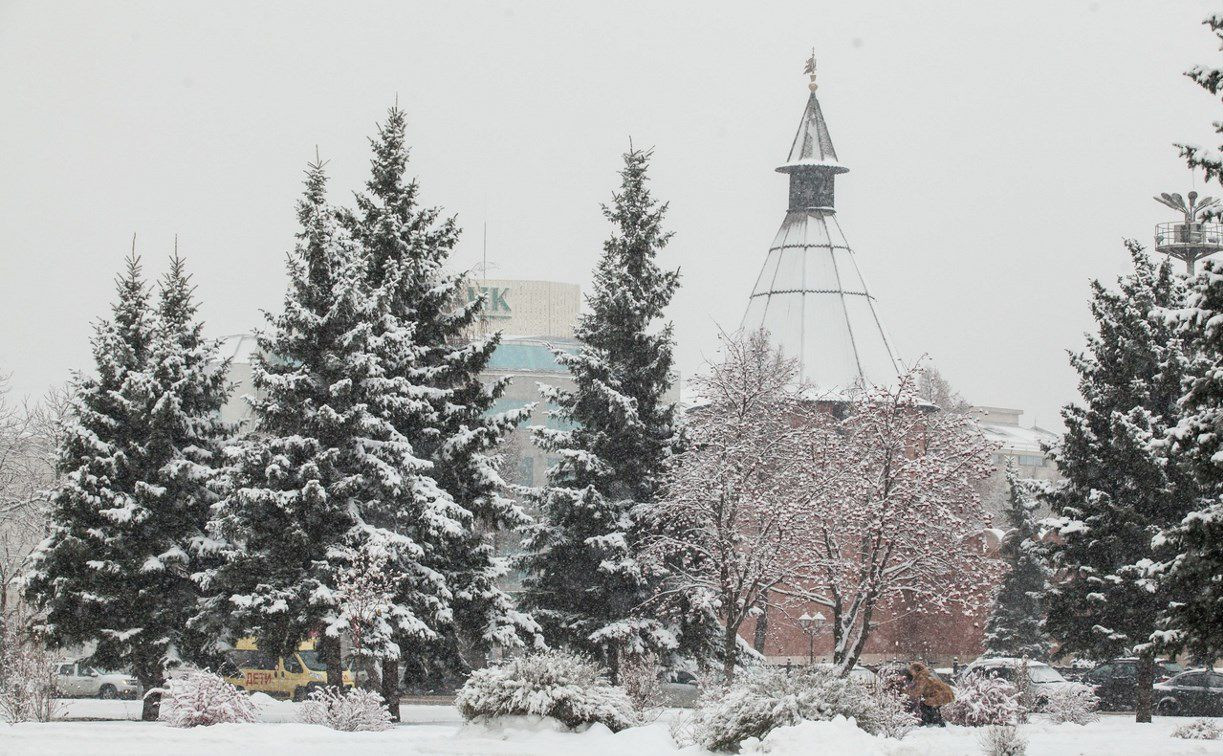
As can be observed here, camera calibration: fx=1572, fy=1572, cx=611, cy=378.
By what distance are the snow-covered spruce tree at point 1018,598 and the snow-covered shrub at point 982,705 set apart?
29.6 m

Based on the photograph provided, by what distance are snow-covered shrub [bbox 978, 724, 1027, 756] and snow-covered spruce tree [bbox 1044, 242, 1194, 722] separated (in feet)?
43.4

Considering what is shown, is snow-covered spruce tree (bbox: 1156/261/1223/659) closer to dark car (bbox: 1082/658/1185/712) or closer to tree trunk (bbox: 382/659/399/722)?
tree trunk (bbox: 382/659/399/722)

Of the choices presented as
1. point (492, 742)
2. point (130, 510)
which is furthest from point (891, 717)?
point (130, 510)

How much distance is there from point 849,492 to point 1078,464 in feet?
18.9

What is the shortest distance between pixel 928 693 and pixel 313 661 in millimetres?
18445

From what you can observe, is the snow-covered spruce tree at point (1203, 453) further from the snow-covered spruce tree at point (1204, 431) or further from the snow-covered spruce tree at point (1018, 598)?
the snow-covered spruce tree at point (1018, 598)

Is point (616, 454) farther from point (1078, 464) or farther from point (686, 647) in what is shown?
point (1078, 464)

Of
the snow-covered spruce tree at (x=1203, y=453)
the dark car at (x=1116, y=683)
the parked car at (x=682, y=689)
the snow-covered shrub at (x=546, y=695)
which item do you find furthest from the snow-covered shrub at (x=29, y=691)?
the dark car at (x=1116, y=683)

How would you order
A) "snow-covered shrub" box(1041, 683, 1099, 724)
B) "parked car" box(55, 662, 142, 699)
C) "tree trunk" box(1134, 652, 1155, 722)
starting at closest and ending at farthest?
"snow-covered shrub" box(1041, 683, 1099, 724) < "tree trunk" box(1134, 652, 1155, 722) < "parked car" box(55, 662, 142, 699)

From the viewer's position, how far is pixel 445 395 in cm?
3369

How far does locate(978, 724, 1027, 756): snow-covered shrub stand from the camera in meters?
21.2

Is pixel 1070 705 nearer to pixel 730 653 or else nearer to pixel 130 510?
pixel 730 653

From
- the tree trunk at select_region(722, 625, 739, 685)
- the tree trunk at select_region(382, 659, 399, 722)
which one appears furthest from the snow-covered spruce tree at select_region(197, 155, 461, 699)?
the tree trunk at select_region(722, 625, 739, 685)

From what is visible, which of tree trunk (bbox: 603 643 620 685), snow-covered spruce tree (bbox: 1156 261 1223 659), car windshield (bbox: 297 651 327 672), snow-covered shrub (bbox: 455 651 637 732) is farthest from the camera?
car windshield (bbox: 297 651 327 672)
